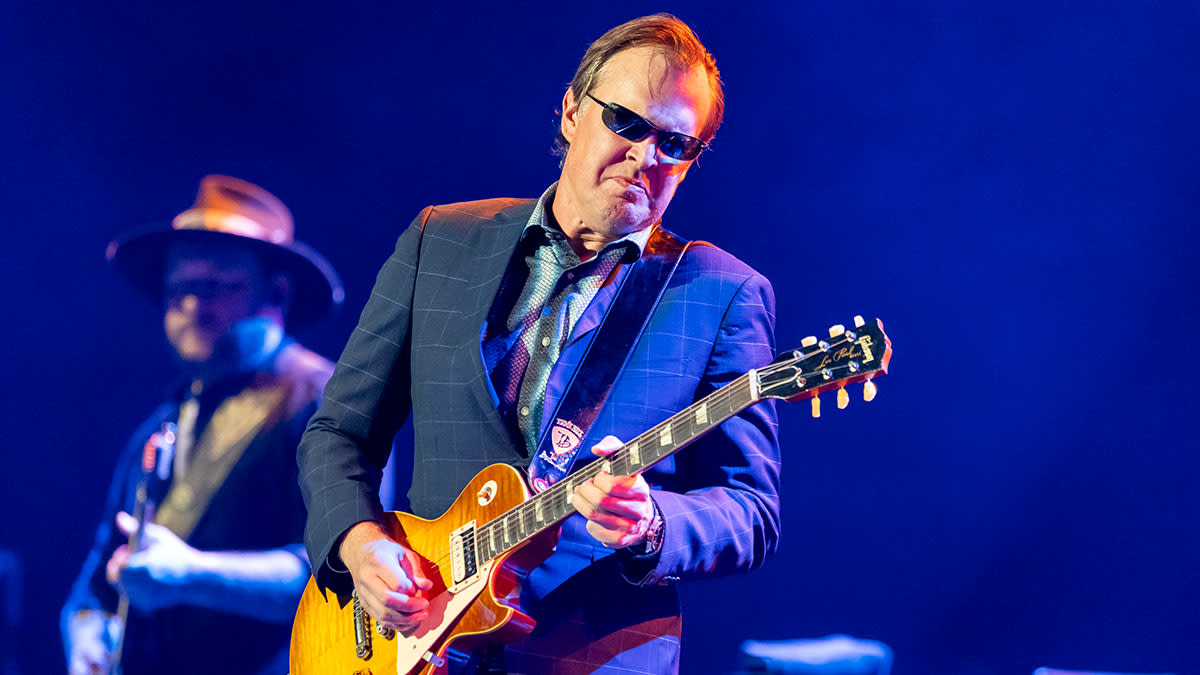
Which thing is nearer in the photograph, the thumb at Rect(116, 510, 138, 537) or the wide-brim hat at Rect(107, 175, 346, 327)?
the thumb at Rect(116, 510, 138, 537)

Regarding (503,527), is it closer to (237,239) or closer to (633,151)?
(633,151)

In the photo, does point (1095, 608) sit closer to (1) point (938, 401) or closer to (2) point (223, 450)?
(1) point (938, 401)

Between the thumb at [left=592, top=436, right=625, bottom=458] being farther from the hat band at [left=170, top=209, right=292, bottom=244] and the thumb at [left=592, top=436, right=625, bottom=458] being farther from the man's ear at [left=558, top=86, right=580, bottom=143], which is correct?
the hat band at [left=170, top=209, right=292, bottom=244]

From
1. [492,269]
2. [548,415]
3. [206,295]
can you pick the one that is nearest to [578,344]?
[548,415]

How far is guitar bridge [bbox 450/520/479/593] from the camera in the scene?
1882mm

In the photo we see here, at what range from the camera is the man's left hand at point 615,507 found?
163 cm

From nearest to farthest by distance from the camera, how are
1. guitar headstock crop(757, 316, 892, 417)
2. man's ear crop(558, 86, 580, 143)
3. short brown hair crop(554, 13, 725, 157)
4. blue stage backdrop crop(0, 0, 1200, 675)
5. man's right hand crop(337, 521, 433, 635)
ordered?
guitar headstock crop(757, 316, 892, 417)
man's right hand crop(337, 521, 433, 635)
short brown hair crop(554, 13, 725, 157)
man's ear crop(558, 86, 580, 143)
blue stage backdrop crop(0, 0, 1200, 675)

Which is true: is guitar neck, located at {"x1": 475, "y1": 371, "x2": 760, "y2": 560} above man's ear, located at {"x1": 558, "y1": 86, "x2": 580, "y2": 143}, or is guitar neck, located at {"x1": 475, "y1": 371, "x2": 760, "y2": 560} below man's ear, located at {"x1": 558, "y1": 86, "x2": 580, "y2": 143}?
below

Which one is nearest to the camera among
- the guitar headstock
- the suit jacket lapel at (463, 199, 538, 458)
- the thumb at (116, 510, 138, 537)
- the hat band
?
the guitar headstock

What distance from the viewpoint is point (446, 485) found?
2.07 metres

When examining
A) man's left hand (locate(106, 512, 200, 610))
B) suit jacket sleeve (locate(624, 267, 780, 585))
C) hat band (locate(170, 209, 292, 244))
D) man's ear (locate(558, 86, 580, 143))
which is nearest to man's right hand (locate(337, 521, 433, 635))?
suit jacket sleeve (locate(624, 267, 780, 585))

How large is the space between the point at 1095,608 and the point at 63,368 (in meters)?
4.09

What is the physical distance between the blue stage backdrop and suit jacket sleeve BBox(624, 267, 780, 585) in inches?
65.8

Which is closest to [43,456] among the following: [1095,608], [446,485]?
[446,485]
